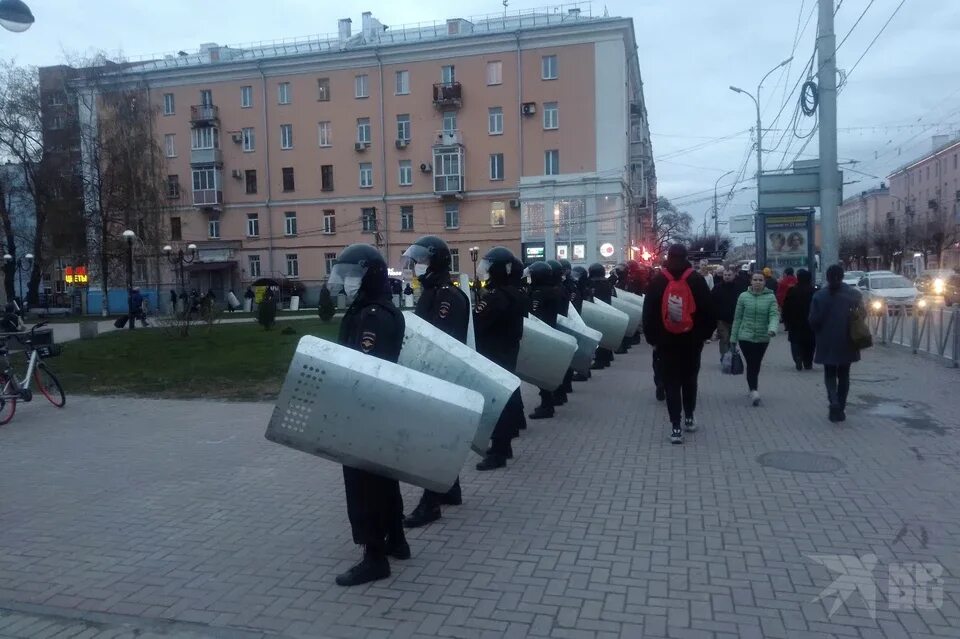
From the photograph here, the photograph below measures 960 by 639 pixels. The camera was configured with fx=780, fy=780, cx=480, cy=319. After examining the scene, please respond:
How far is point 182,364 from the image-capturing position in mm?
15680

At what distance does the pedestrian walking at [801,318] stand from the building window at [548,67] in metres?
33.4

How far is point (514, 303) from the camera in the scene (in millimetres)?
6941

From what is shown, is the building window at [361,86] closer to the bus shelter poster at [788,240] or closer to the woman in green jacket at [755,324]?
the bus shelter poster at [788,240]

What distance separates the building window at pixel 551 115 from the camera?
43.8m

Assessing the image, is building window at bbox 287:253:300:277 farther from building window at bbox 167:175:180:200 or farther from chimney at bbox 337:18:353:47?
chimney at bbox 337:18:353:47

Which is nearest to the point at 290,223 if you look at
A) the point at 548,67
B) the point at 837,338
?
the point at 548,67

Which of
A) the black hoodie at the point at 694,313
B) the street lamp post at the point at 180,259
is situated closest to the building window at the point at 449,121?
the street lamp post at the point at 180,259

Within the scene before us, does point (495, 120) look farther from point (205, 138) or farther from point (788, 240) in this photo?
point (788, 240)

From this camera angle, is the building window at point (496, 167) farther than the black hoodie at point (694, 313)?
Yes

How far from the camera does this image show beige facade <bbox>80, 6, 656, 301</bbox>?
43250 mm

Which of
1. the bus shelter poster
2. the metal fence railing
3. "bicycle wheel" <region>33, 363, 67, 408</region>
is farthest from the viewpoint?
the bus shelter poster

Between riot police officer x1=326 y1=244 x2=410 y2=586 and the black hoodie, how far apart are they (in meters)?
3.88

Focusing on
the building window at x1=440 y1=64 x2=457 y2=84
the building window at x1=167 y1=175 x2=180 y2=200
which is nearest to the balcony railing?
the building window at x1=167 y1=175 x2=180 y2=200

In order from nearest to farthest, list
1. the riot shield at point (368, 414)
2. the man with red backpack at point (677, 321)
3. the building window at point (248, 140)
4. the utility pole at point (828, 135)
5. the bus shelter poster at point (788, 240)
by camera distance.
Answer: the riot shield at point (368, 414)
the man with red backpack at point (677, 321)
the utility pole at point (828, 135)
the bus shelter poster at point (788, 240)
the building window at point (248, 140)
